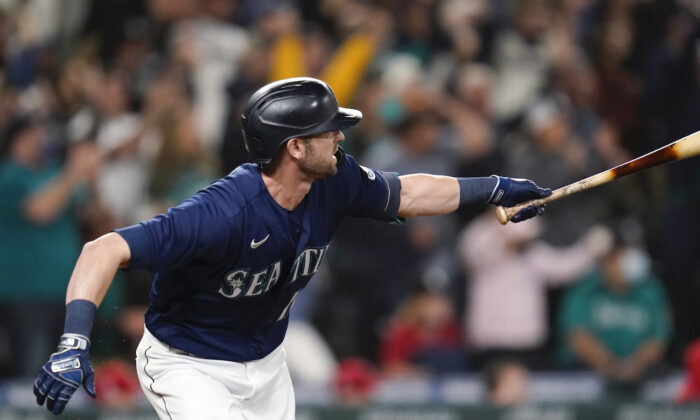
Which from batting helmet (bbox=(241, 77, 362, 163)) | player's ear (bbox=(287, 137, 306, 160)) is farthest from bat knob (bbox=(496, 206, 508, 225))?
player's ear (bbox=(287, 137, 306, 160))

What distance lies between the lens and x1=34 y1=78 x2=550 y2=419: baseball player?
13.5 feet

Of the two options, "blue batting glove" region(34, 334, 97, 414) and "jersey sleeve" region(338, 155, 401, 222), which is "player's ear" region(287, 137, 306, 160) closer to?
"jersey sleeve" region(338, 155, 401, 222)

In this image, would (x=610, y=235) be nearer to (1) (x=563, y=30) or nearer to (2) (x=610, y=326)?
(2) (x=610, y=326)

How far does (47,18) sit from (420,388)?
14.9 ft

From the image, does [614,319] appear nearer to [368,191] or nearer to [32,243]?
[368,191]

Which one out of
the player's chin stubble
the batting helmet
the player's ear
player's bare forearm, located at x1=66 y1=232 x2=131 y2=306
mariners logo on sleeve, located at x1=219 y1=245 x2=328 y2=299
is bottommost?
mariners logo on sleeve, located at x1=219 y1=245 x2=328 y2=299

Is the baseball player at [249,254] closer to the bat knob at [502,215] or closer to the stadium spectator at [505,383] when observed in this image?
the bat knob at [502,215]

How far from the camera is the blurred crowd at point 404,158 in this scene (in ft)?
26.2

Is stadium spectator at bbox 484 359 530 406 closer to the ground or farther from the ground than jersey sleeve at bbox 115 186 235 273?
closer to the ground

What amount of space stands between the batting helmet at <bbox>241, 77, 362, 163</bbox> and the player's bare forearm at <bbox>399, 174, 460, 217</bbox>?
57 cm

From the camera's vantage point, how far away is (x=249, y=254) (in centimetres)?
423

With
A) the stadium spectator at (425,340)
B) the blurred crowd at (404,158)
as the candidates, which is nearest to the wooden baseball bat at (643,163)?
the blurred crowd at (404,158)

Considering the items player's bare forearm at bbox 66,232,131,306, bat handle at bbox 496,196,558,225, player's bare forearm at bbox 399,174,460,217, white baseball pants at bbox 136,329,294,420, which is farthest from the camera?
player's bare forearm at bbox 399,174,460,217

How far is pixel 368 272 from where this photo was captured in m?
8.34
